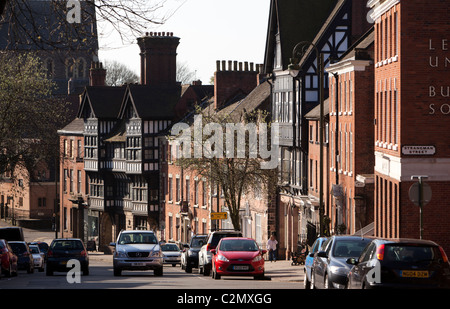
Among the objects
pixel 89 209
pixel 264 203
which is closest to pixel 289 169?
pixel 264 203

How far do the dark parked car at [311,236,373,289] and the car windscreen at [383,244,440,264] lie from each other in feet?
10.5

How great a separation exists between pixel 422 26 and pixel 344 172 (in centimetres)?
1434

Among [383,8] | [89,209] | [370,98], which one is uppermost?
[383,8]

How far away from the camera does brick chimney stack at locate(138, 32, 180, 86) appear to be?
90.0 meters

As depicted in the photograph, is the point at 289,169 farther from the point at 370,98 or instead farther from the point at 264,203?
the point at 370,98

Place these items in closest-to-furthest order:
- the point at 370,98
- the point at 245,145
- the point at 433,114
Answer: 1. the point at 433,114
2. the point at 370,98
3. the point at 245,145

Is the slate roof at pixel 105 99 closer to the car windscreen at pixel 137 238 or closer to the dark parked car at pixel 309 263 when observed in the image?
the car windscreen at pixel 137 238

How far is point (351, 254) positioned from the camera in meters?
24.0

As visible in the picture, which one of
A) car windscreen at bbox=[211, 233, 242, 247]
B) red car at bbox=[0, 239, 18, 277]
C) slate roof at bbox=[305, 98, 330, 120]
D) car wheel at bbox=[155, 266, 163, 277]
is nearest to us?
red car at bbox=[0, 239, 18, 277]

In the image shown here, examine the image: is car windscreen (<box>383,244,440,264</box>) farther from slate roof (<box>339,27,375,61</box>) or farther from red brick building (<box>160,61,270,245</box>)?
red brick building (<box>160,61,270,245</box>)

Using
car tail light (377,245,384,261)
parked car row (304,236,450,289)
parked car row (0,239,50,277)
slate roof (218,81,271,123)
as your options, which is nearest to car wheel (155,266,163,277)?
parked car row (0,239,50,277)

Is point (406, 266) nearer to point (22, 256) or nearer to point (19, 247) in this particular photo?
point (22, 256)

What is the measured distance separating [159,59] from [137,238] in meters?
54.2
